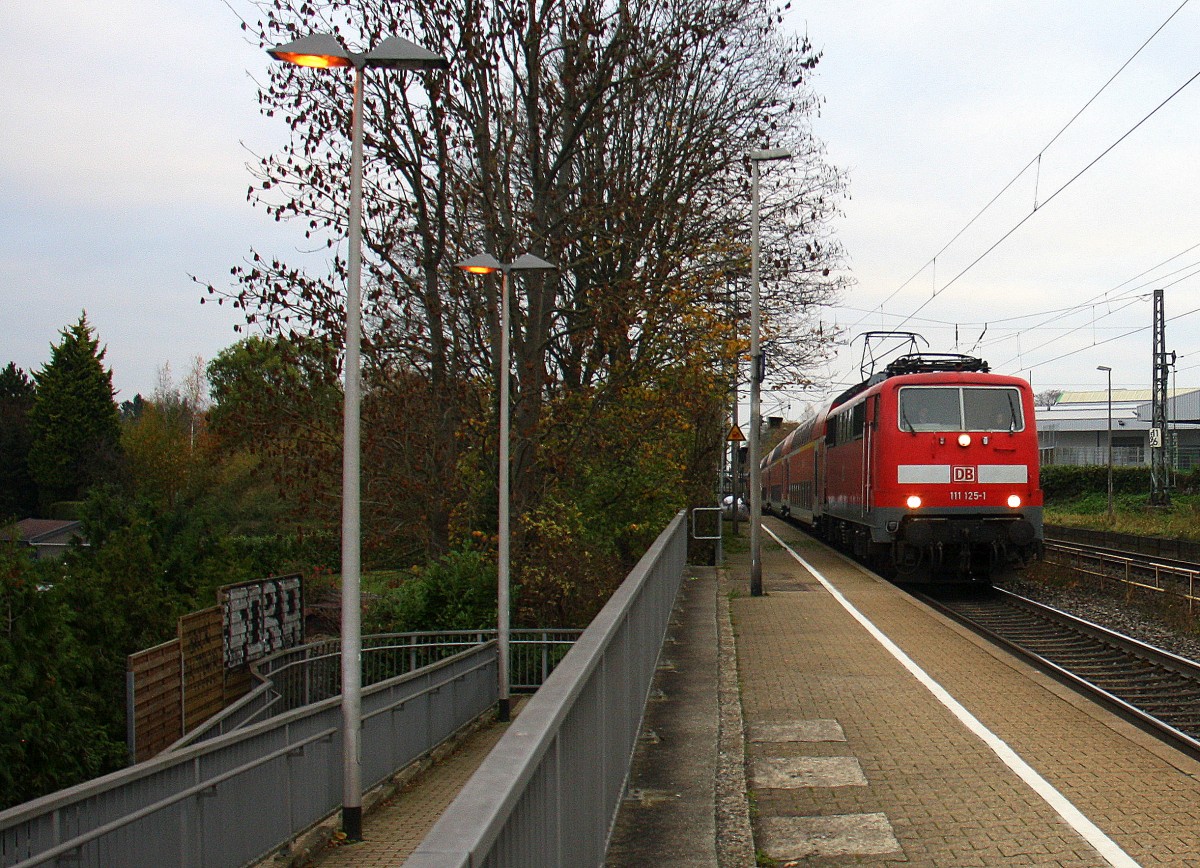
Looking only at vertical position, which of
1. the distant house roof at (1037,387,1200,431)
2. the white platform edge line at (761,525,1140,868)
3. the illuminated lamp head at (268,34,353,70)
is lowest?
the white platform edge line at (761,525,1140,868)

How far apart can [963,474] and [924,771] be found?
1201 centimetres

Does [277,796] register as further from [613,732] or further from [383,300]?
[383,300]

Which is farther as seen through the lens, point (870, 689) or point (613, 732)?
point (870, 689)

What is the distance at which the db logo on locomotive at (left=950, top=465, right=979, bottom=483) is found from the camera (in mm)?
19031

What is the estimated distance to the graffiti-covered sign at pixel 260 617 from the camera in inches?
763

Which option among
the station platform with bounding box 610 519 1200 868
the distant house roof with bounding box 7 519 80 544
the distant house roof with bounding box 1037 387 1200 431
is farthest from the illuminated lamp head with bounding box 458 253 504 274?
the distant house roof with bounding box 1037 387 1200 431

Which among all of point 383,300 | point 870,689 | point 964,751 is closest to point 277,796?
point 870,689

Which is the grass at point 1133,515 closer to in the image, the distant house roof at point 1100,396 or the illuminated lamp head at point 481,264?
the illuminated lamp head at point 481,264

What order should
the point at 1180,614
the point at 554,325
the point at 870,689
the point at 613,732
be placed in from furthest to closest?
the point at 554,325, the point at 1180,614, the point at 870,689, the point at 613,732

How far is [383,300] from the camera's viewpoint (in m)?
20.0

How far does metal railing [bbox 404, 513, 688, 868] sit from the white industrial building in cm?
6435

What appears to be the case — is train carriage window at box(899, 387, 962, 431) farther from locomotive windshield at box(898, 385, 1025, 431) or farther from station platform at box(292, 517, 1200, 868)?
station platform at box(292, 517, 1200, 868)

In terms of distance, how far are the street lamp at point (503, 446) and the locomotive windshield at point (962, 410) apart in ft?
19.8

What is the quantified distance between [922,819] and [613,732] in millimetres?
1788
